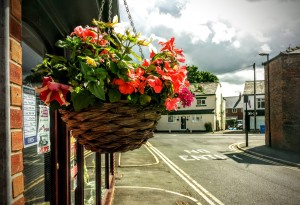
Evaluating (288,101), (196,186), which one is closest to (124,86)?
(196,186)

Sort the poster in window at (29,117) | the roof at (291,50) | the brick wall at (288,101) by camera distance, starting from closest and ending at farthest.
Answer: the poster in window at (29,117), the brick wall at (288,101), the roof at (291,50)

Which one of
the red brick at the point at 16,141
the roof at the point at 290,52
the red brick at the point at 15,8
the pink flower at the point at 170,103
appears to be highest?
the roof at the point at 290,52

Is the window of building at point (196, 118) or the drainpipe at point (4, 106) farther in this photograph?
the window of building at point (196, 118)

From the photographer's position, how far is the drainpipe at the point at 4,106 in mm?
1281

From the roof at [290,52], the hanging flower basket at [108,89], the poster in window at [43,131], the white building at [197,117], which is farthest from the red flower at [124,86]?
the white building at [197,117]

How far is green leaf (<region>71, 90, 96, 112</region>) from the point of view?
145 cm

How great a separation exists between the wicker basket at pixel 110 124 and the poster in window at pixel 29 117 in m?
0.94

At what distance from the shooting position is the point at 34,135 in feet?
8.64

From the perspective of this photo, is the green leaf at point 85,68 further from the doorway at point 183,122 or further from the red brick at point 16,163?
the doorway at point 183,122

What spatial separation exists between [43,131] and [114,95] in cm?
169

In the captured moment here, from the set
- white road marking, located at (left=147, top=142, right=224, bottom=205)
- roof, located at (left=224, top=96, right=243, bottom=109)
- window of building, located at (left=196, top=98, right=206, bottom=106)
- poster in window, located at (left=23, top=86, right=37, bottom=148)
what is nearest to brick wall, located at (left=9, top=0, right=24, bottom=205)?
poster in window, located at (left=23, top=86, right=37, bottom=148)

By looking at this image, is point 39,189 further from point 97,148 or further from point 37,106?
point 97,148

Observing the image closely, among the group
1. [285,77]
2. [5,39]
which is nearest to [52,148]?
[5,39]

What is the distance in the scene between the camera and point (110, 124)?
4.99 feet
